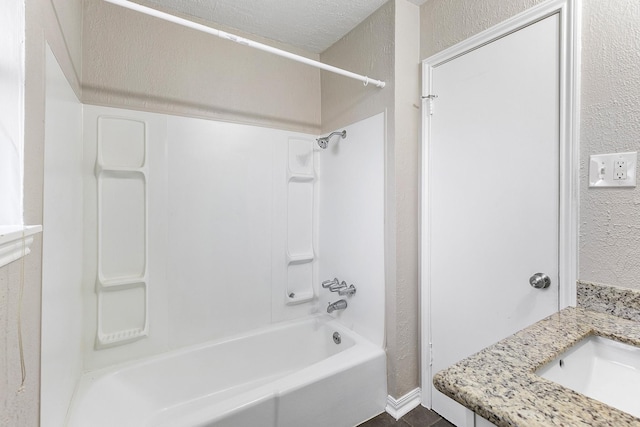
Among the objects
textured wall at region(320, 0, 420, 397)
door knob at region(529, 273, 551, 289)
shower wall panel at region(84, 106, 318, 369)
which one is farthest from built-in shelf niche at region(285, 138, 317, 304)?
door knob at region(529, 273, 551, 289)

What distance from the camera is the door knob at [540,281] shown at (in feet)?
4.00

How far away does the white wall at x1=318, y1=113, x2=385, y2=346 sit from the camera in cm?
182

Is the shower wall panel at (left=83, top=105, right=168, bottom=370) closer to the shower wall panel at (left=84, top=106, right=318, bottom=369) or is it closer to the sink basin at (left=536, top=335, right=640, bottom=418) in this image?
the shower wall panel at (left=84, top=106, right=318, bottom=369)

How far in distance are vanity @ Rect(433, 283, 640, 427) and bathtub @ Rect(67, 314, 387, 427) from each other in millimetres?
968

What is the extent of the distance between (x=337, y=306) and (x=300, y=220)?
703 millimetres

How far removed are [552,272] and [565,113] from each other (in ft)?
2.14

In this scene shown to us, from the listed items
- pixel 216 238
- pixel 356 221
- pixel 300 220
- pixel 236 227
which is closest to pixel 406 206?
pixel 356 221

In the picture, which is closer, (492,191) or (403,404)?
(492,191)

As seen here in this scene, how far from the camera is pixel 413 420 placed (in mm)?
1633

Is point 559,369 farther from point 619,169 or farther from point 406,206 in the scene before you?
point 406,206

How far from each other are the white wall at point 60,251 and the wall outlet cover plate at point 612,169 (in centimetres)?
191

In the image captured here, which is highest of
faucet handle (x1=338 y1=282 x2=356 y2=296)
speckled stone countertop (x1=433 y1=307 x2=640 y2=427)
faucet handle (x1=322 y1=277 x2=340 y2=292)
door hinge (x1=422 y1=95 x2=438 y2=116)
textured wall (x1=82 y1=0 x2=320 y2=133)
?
textured wall (x1=82 y1=0 x2=320 y2=133)

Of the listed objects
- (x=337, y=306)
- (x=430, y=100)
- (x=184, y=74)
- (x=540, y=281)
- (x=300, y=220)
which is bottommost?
(x=337, y=306)

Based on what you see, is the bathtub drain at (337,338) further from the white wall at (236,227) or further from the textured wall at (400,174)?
the textured wall at (400,174)
